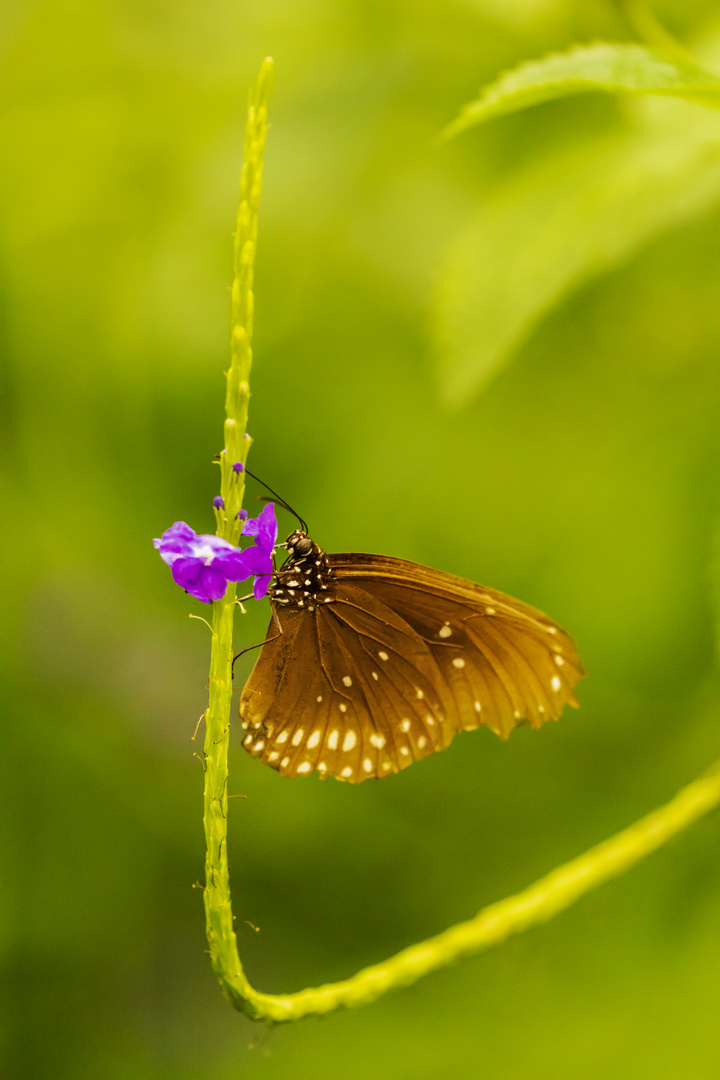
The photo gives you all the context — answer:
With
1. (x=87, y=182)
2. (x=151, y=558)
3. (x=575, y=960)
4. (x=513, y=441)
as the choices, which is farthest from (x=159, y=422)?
(x=575, y=960)

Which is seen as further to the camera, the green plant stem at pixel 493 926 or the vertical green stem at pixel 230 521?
the green plant stem at pixel 493 926

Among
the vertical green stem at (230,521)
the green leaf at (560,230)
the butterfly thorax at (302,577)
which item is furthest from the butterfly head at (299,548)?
the vertical green stem at (230,521)

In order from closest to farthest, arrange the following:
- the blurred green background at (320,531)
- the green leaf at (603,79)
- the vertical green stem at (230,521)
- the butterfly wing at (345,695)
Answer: the vertical green stem at (230,521) → the green leaf at (603,79) → the butterfly wing at (345,695) → the blurred green background at (320,531)

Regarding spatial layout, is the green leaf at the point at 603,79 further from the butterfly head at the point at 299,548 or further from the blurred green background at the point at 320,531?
the blurred green background at the point at 320,531

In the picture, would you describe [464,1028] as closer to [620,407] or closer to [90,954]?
[90,954]

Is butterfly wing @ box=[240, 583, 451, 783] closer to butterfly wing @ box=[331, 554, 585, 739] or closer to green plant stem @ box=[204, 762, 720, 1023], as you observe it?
butterfly wing @ box=[331, 554, 585, 739]

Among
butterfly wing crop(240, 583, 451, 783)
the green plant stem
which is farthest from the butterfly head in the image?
the green plant stem
